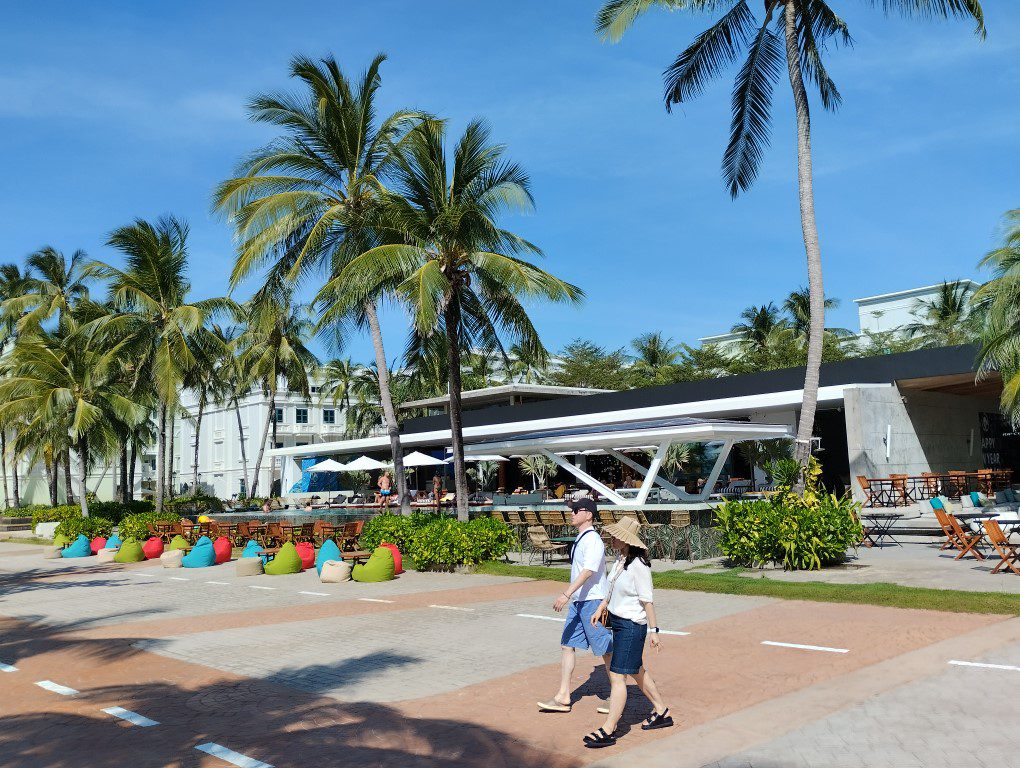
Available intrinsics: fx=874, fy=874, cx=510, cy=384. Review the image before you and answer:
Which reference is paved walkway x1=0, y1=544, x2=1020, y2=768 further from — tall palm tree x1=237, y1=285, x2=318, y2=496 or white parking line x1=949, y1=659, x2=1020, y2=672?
tall palm tree x1=237, y1=285, x2=318, y2=496

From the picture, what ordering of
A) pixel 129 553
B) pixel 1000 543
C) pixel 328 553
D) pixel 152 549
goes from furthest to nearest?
pixel 152 549 → pixel 129 553 → pixel 328 553 → pixel 1000 543

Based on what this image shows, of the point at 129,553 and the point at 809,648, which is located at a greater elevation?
the point at 129,553

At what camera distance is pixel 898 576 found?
12.6 metres

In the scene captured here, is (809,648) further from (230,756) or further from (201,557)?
(201,557)

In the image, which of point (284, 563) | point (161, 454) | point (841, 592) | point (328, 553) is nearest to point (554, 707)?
point (841, 592)

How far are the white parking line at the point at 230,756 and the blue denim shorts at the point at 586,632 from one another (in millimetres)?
2153

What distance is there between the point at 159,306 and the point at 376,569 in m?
14.1

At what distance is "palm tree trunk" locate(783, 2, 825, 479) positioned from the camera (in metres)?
13.9

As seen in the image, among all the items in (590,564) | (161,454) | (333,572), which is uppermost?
(161,454)

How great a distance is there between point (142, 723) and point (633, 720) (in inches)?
142

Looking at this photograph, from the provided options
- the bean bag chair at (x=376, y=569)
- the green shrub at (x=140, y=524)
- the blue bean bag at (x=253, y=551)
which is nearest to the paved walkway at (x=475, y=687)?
the bean bag chair at (x=376, y=569)

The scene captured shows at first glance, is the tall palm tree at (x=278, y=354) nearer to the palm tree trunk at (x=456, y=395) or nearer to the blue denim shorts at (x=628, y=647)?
the palm tree trunk at (x=456, y=395)

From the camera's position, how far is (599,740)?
18.1 feet

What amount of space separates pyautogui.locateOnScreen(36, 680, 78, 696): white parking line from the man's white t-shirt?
4.58 metres
